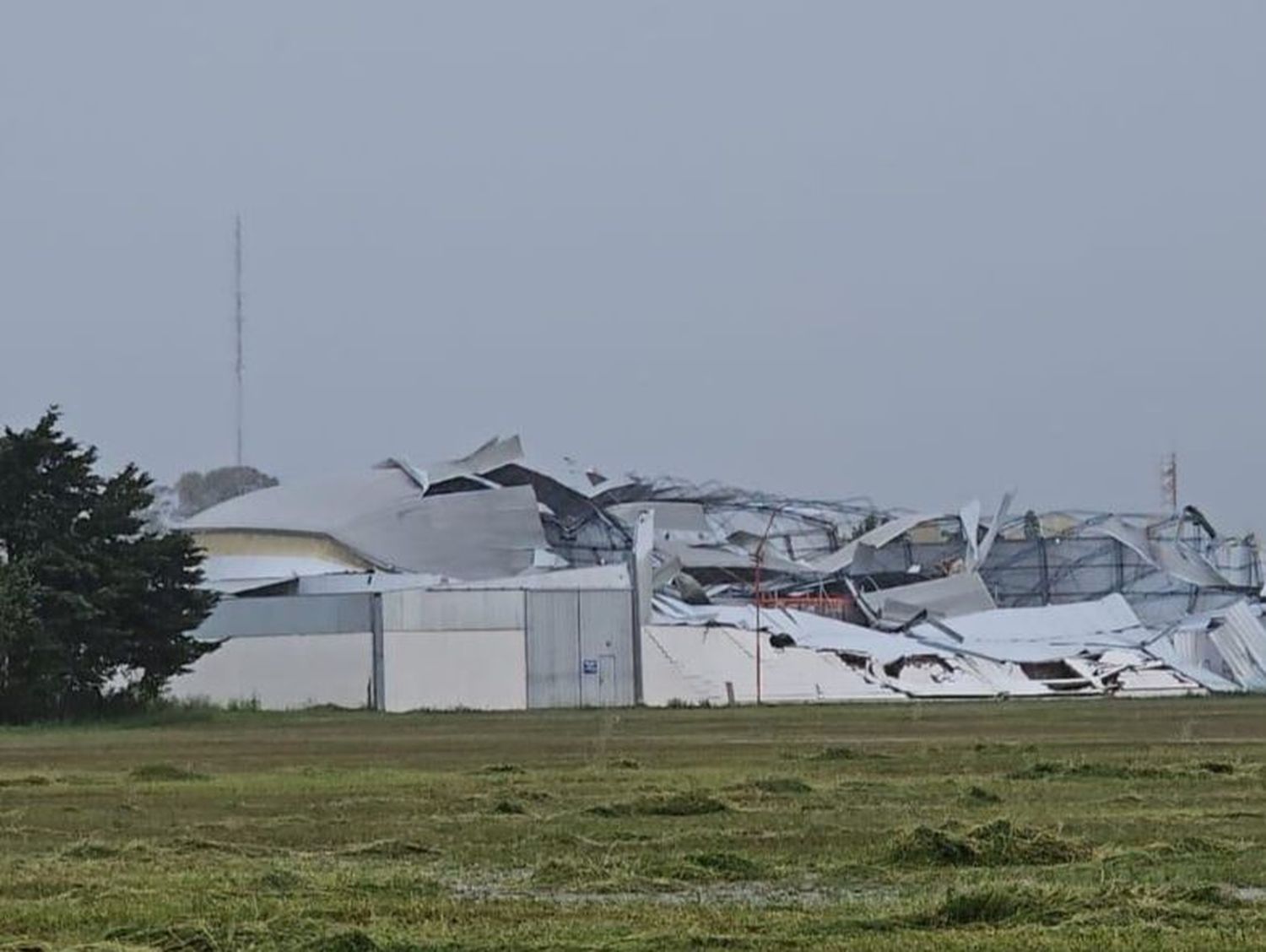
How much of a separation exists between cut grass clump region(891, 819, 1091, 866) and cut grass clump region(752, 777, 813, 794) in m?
10.1

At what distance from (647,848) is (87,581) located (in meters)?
55.8

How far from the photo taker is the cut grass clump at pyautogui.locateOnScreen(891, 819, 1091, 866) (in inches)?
786

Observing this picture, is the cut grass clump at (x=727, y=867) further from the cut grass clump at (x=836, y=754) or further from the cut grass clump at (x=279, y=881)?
the cut grass clump at (x=836, y=754)

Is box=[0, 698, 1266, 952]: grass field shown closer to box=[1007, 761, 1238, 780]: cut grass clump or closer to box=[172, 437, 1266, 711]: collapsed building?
box=[1007, 761, 1238, 780]: cut grass clump

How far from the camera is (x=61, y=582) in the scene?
75000 mm

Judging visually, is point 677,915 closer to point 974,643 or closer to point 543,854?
point 543,854

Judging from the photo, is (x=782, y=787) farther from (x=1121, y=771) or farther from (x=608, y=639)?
(x=608, y=639)

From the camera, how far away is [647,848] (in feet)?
72.7

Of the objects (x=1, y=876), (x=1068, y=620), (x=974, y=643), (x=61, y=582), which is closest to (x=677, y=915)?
(x=1, y=876)

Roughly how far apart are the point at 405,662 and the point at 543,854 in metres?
75.7

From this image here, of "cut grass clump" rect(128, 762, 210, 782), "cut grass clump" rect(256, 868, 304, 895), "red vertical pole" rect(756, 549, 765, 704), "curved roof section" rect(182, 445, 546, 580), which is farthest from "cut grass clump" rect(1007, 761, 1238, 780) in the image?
"curved roof section" rect(182, 445, 546, 580)

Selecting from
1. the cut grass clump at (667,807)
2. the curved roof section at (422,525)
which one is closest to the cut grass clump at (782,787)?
the cut grass clump at (667,807)

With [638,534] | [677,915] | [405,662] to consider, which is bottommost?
[677,915]

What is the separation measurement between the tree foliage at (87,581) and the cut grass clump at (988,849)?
178 ft
